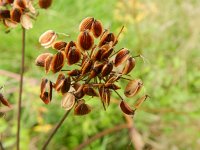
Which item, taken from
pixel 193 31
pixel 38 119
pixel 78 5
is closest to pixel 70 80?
pixel 38 119

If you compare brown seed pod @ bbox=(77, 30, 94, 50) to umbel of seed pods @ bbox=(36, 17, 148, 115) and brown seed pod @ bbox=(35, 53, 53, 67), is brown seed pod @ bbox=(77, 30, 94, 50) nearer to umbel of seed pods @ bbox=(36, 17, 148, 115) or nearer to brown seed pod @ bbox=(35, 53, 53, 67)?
umbel of seed pods @ bbox=(36, 17, 148, 115)

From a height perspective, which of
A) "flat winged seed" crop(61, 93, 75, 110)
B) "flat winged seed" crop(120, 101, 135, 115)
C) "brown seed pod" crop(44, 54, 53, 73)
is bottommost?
"flat winged seed" crop(120, 101, 135, 115)

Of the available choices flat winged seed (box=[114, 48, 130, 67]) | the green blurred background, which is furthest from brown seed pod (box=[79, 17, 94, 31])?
the green blurred background

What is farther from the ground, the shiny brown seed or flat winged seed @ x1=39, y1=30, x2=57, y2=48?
the shiny brown seed

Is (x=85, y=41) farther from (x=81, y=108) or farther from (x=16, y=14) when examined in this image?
(x=16, y=14)

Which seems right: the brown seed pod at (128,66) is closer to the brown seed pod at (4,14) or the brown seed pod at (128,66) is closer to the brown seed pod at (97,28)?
the brown seed pod at (97,28)

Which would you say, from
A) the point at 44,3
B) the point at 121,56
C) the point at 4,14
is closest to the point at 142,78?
the point at 44,3

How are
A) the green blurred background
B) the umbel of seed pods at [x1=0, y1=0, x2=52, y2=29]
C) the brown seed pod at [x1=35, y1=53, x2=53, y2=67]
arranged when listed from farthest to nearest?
the green blurred background
the umbel of seed pods at [x1=0, y1=0, x2=52, y2=29]
the brown seed pod at [x1=35, y1=53, x2=53, y2=67]

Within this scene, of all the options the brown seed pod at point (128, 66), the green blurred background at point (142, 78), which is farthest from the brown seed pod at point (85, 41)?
the green blurred background at point (142, 78)

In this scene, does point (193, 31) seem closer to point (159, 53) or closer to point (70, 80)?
point (159, 53)
